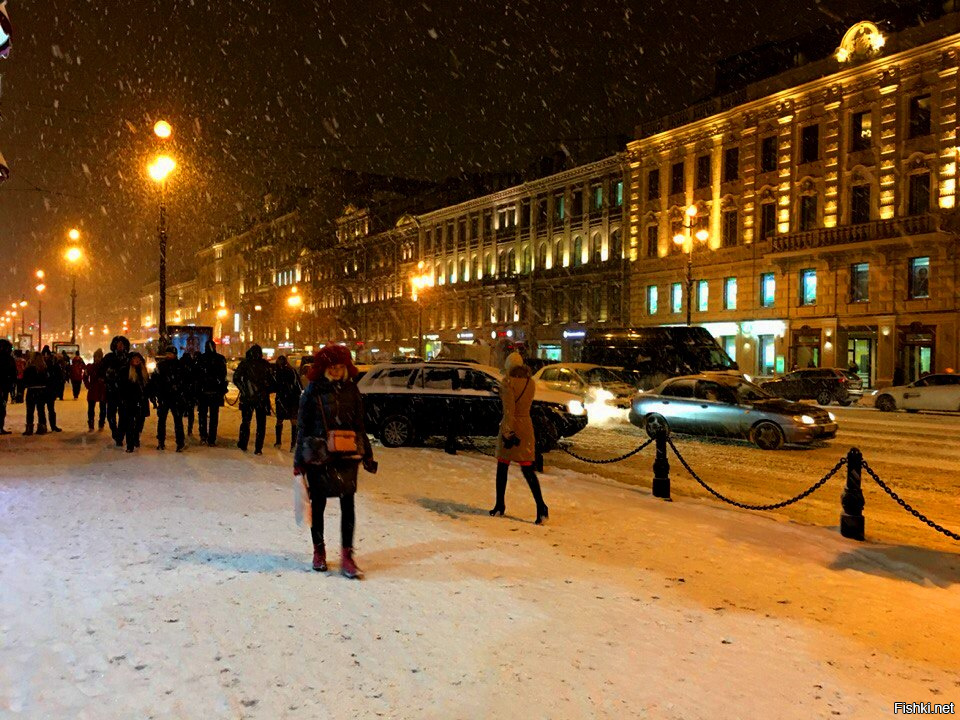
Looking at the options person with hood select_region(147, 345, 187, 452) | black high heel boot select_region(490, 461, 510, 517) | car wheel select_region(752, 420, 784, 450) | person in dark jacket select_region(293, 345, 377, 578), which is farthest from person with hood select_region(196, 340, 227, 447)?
car wheel select_region(752, 420, 784, 450)

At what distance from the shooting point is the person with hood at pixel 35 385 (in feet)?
49.5

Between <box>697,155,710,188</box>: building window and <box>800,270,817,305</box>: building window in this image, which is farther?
<box>697,155,710,188</box>: building window

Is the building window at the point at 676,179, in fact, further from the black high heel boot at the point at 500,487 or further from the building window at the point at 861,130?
the black high heel boot at the point at 500,487

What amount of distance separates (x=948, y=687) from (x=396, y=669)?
3.13 metres

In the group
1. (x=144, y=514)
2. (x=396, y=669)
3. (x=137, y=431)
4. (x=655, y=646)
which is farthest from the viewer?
(x=137, y=431)

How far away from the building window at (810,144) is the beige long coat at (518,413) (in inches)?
1448

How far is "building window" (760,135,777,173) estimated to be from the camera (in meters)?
41.8

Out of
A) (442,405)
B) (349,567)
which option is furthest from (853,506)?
(442,405)

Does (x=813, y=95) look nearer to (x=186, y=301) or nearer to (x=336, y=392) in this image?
(x=336, y=392)

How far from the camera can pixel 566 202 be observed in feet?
180

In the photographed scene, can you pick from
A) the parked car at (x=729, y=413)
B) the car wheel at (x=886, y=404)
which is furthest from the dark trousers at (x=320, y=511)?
the car wheel at (x=886, y=404)

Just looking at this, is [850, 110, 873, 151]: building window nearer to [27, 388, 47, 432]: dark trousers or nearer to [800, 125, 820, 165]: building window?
[800, 125, 820, 165]: building window

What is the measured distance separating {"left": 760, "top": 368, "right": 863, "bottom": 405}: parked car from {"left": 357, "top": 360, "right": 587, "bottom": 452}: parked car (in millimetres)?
19627

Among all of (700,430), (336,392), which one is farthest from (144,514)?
(700,430)
